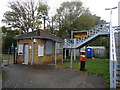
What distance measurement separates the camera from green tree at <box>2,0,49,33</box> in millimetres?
21933

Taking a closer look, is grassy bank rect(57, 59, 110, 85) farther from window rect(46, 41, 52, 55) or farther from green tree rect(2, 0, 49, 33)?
green tree rect(2, 0, 49, 33)

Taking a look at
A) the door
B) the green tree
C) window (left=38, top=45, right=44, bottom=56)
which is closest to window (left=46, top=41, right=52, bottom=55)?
window (left=38, top=45, right=44, bottom=56)

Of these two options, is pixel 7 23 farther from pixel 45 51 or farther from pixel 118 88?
pixel 118 88

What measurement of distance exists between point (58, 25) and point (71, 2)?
17.9ft

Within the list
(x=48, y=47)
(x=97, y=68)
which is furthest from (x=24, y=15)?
(x=97, y=68)

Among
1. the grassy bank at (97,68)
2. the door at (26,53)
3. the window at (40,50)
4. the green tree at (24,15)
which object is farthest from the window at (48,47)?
the green tree at (24,15)

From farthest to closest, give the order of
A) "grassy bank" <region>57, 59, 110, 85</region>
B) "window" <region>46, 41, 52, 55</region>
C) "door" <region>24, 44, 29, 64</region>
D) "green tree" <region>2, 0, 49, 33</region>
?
"green tree" <region>2, 0, 49, 33</region>
"window" <region>46, 41, 52, 55</region>
"door" <region>24, 44, 29, 64</region>
"grassy bank" <region>57, 59, 110, 85</region>

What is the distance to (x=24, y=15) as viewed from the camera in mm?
23062

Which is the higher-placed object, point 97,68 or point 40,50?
point 40,50

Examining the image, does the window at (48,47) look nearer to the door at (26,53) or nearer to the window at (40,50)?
the window at (40,50)

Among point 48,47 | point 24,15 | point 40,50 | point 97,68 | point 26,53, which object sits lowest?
point 97,68

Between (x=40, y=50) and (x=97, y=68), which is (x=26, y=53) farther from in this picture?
(x=97, y=68)

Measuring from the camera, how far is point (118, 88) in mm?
4168

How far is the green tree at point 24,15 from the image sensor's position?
2193 cm
